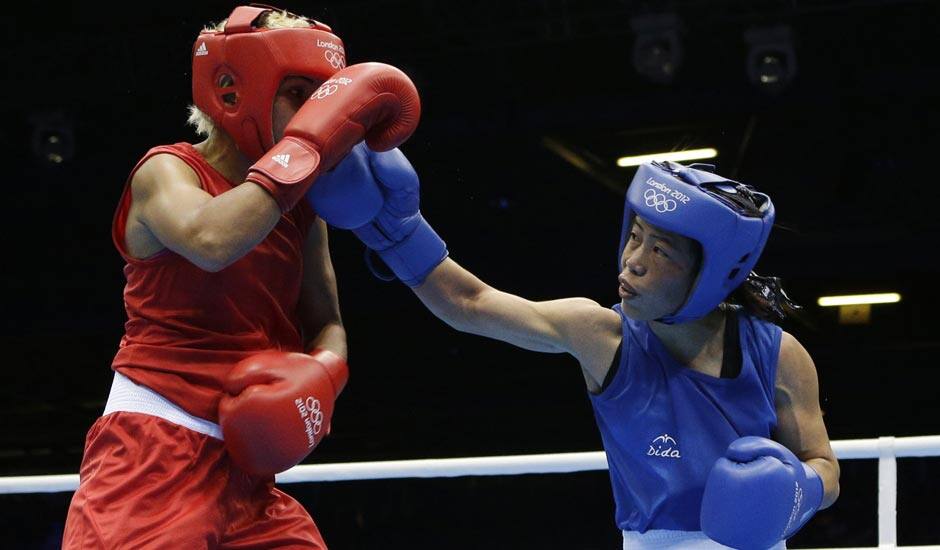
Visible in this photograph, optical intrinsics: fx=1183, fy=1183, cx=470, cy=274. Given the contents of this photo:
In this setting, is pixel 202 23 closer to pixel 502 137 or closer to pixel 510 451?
pixel 502 137

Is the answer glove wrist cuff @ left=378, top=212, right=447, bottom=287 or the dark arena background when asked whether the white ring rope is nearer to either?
glove wrist cuff @ left=378, top=212, right=447, bottom=287

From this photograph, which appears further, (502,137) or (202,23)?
(502,137)

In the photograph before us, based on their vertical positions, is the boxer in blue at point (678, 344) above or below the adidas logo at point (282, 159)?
below

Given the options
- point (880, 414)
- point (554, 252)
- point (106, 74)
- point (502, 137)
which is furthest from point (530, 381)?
point (106, 74)

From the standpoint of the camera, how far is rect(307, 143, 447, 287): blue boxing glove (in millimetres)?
2004

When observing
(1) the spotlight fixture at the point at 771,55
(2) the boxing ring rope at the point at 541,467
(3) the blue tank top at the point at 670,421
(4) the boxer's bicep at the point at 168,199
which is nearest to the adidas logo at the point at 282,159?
(4) the boxer's bicep at the point at 168,199

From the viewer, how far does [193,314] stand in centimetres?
188

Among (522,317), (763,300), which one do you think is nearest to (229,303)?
(522,317)

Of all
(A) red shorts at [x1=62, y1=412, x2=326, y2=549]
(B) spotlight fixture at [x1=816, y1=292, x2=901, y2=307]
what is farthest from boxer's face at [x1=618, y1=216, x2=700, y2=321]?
(B) spotlight fixture at [x1=816, y1=292, x2=901, y2=307]

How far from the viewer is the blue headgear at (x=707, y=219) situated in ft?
6.76

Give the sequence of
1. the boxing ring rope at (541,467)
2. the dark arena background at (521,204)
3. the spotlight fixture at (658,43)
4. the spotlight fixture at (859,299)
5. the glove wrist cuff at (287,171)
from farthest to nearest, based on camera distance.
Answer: the spotlight fixture at (859,299) < the dark arena background at (521,204) < the spotlight fixture at (658,43) < the boxing ring rope at (541,467) < the glove wrist cuff at (287,171)

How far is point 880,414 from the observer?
9.76 meters

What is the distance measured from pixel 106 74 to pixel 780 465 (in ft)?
17.2

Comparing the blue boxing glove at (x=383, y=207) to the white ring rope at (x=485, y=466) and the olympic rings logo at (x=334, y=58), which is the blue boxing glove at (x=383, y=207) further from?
the white ring rope at (x=485, y=466)
